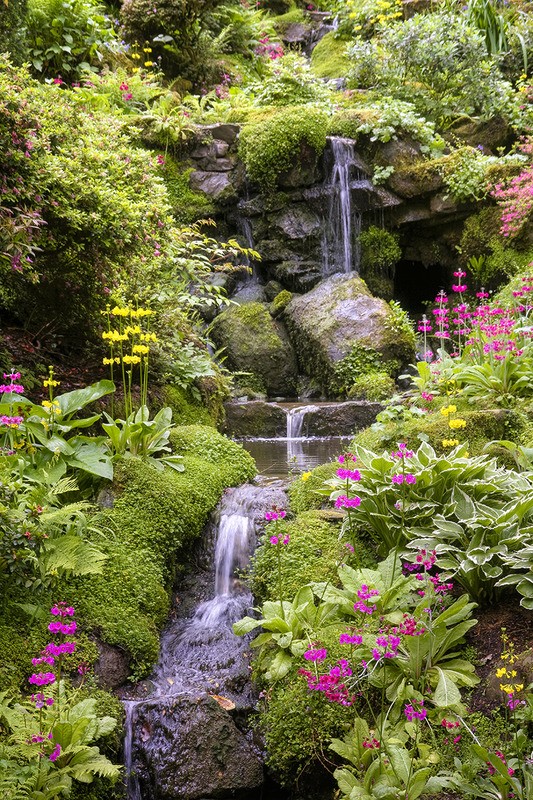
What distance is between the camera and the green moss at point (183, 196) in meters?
10.8

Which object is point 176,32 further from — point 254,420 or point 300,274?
point 254,420

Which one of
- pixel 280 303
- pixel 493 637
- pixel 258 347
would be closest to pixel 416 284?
pixel 280 303

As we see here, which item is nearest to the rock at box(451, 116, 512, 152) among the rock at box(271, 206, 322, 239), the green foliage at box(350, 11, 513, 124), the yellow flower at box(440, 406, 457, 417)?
the green foliage at box(350, 11, 513, 124)

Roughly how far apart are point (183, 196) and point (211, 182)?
1.80 feet

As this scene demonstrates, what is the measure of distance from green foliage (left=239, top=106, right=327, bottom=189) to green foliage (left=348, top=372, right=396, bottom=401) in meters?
3.99

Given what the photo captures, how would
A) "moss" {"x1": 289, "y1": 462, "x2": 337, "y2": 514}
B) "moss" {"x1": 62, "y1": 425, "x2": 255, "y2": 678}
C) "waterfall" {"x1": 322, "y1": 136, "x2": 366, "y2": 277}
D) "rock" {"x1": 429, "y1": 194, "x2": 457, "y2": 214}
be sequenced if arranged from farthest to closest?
"waterfall" {"x1": 322, "y1": 136, "x2": 366, "y2": 277} < "rock" {"x1": 429, "y1": 194, "x2": 457, "y2": 214} < "moss" {"x1": 289, "y1": 462, "x2": 337, "y2": 514} < "moss" {"x1": 62, "y1": 425, "x2": 255, "y2": 678}

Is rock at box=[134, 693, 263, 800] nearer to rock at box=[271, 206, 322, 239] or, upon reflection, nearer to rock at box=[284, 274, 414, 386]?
rock at box=[284, 274, 414, 386]

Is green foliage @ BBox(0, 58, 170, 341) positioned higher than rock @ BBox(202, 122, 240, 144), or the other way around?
rock @ BBox(202, 122, 240, 144)

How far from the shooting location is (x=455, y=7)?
1293 centimetres

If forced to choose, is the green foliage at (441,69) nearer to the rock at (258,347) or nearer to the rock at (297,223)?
the rock at (297,223)

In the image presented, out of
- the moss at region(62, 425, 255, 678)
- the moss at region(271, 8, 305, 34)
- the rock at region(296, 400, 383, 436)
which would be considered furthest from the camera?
the moss at region(271, 8, 305, 34)

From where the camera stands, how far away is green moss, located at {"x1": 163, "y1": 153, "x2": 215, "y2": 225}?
1081 centimetres

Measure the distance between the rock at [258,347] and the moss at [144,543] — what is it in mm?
4447

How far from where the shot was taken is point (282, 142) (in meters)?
10.4
